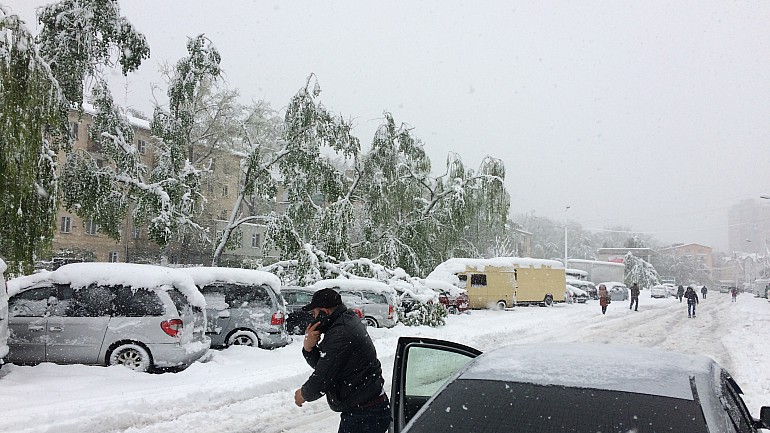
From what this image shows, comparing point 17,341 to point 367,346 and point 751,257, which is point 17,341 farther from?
point 751,257

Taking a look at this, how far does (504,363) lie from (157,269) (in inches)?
346

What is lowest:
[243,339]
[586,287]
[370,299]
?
[586,287]

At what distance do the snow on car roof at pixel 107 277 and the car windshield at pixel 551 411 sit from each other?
8497 mm

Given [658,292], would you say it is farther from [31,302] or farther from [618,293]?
[31,302]

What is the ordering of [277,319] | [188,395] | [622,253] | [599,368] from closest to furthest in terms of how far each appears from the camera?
[599,368] < [188,395] < [277,319] < [622,253]

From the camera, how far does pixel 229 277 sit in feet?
42.4

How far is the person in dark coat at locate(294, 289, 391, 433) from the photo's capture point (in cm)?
397

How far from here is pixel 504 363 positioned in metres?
3.21

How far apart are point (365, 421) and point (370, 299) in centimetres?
1439

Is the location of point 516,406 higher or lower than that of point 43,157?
lower

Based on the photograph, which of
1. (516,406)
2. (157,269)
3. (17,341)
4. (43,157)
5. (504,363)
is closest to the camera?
(516,406)

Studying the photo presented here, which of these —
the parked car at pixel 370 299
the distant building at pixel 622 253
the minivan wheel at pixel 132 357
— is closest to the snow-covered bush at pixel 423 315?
the parked car at pixel 370 299

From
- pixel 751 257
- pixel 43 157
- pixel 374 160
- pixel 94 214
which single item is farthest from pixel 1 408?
pixel 751 257

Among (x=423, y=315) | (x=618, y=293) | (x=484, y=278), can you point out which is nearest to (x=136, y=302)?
(x=423, y=315)
